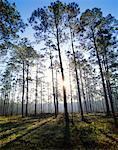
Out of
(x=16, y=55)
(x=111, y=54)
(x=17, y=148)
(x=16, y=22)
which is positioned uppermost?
(x=16, y=55)

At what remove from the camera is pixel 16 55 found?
128 feet

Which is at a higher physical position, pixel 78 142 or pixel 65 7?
pixel 65 7

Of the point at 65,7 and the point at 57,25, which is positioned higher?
the point at 65,7

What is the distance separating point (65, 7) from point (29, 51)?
60.9 feet

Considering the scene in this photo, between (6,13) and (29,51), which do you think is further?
(29,51)

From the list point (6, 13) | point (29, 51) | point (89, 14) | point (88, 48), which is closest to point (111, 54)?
point (88, 48)

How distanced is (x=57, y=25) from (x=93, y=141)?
15001 mm

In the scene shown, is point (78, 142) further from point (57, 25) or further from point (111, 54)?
point (111, 54)

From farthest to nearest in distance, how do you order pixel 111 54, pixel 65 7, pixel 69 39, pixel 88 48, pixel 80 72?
pixel 80 72 → pixel 111 54 → pixel 88 48 → pixel 69 39 → pixel 65 7

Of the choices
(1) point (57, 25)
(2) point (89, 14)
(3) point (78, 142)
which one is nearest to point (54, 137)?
(3) point (78, 142)

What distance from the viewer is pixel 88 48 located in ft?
91.4

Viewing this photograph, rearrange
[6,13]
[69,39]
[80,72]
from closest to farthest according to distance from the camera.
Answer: [6,13]
[69,39]
[80,72]

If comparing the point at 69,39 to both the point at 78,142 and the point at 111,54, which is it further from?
the point at 78,142

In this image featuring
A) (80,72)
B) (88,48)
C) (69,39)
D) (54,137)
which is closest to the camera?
(54,137)
